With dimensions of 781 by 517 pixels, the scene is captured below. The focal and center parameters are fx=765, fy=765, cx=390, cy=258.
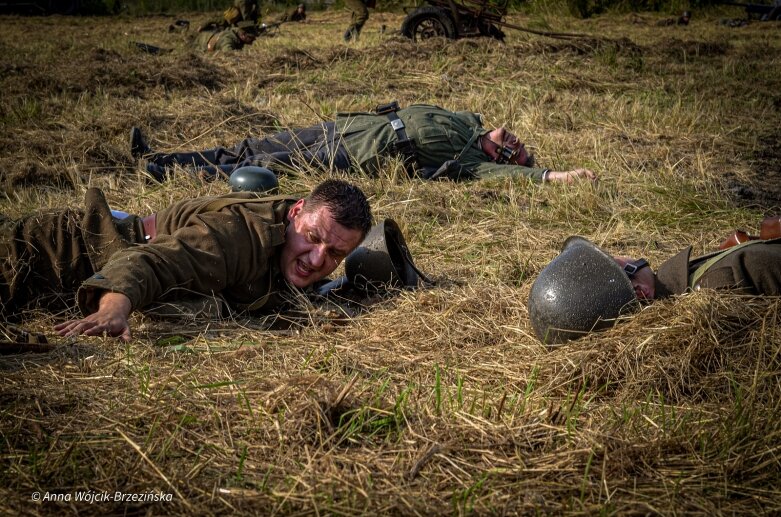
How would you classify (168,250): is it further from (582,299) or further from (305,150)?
(305,150)

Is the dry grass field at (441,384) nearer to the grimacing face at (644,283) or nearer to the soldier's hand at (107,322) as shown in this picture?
the soldier's hand at (107,322)

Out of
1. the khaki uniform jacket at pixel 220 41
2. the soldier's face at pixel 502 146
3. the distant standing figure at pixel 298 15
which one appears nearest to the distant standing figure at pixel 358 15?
the khaki uniform jacket at pixel 220 41

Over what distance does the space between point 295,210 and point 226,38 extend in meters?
10.8

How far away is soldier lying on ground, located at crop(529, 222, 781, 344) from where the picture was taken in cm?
329

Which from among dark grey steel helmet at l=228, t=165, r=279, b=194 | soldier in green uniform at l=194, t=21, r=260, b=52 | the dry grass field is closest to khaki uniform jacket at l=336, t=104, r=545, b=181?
the dry grass field

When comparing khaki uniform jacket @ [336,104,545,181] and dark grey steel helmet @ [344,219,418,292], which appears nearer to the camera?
dark grey steel helmet @ [344,219,418,292]

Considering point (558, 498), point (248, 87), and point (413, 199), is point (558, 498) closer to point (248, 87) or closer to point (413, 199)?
point (413, 199)

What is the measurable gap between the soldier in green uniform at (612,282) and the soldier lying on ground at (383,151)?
2660 mm

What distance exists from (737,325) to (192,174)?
4251mm

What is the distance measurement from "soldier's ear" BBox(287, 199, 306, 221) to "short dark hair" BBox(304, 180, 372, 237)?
0.06 meters

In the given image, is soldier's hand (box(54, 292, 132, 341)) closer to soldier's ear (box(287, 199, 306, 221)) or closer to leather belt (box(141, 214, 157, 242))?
leather belt (box(141, 214, 157, 242))

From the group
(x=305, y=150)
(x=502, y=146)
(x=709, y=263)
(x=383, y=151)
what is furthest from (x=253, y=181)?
(x=709, y=263)

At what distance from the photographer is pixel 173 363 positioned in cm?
312

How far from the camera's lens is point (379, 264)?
429 centimetres
